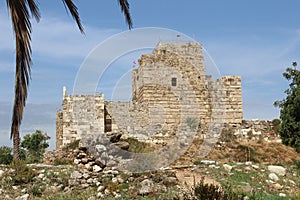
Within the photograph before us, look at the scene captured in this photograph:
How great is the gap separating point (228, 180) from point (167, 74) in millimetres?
11785

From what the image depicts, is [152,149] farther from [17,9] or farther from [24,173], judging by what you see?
[17,9]

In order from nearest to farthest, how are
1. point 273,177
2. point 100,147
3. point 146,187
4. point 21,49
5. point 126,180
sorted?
point 21,49, point 146,187, point 126,180, point 273,177, point 100,147

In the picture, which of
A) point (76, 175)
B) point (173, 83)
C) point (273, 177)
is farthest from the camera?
point (173, 83)

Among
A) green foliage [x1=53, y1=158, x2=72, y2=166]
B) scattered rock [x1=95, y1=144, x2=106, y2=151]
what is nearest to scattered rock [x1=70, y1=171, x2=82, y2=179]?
scattered rock [x1=95, y1=144, x2=106, y2=151]

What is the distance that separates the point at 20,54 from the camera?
5.71 metres

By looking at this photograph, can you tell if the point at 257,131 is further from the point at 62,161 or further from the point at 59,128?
the point at 62,161

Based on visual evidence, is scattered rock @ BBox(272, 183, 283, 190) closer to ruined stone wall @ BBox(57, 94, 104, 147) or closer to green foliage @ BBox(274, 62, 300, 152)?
green foliage @ BBox(274, 62, 300, 152)

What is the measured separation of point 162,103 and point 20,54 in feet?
50.9

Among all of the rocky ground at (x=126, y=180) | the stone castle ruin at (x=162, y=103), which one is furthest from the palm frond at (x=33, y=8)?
the stone castle ruin at (x=162, y=103)

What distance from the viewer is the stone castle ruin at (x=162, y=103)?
1983cm

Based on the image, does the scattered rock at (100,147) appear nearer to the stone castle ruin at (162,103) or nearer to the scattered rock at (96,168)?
the scattered rock at (96,168)

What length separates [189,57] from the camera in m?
21.8

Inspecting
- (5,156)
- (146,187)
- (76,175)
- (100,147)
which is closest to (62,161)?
(100,147)

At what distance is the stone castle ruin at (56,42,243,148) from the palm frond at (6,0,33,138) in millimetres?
13611
